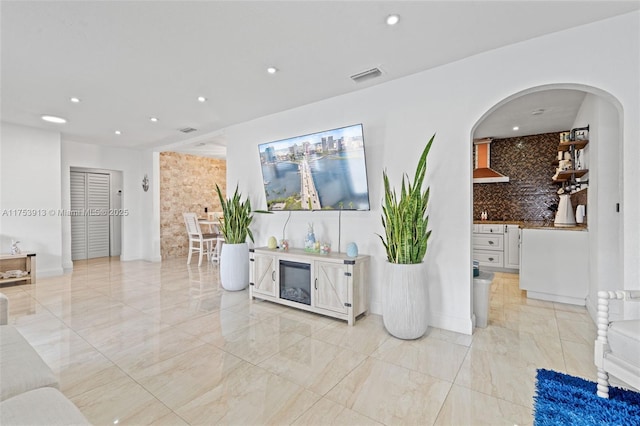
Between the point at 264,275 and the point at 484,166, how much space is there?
4663mm

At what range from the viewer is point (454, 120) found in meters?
2.86

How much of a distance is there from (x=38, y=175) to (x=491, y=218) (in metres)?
8.40

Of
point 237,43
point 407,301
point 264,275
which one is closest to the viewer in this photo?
point 237,43

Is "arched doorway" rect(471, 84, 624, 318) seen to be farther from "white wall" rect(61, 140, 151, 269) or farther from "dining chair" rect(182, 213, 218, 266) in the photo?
"white wall" rect(61, 140, 151, 269)

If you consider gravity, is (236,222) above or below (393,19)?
below

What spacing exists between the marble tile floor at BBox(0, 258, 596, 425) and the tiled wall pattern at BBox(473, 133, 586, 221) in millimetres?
2371

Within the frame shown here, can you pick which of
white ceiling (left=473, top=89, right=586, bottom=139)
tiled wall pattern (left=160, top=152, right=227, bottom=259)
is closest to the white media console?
white ceiling (left=473, top=89, right=586, bottom=139)

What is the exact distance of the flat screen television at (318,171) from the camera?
128 inches

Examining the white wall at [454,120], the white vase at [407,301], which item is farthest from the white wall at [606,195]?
the white vase at [407,301]

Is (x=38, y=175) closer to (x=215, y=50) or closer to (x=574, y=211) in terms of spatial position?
(x=215, y=50)

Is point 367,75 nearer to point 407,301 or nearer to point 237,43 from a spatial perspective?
point 237,43

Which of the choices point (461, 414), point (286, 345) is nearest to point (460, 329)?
point (461, 414)

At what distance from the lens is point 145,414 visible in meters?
1.68

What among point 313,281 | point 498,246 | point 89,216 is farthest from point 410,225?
point 89,216
